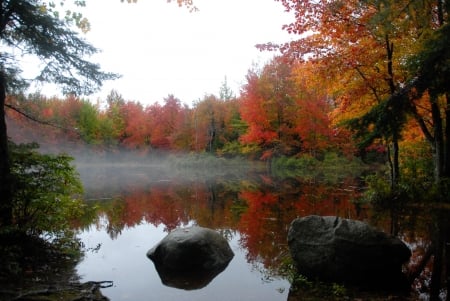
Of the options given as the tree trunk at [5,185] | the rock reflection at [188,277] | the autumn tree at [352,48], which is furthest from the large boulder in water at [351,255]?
the autumn tree at [352,48]

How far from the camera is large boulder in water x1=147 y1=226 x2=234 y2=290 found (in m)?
6.39

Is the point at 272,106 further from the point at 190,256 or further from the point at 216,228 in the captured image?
the point at 190,256

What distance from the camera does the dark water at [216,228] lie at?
582cm

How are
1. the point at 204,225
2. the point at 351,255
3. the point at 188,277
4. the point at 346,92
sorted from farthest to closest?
the point at 346,92
the point at 204,225
the point at 188,277
the point at 351,255

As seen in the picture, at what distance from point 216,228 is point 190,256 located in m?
3.03

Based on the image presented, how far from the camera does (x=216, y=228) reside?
969 cm

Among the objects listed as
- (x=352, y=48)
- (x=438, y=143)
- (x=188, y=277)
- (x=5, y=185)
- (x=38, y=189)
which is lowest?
(x=188, y=277)

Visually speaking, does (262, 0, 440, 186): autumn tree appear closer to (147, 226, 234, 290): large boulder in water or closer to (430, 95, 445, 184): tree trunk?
(430, 95, 445, 184): tree trunk

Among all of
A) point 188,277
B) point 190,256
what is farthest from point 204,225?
point 188,277

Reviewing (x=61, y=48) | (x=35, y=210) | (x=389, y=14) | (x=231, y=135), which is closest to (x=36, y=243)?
(x=35, y=210)

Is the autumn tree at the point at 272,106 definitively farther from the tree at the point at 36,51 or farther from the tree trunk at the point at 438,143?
the tree at the point at 36,51

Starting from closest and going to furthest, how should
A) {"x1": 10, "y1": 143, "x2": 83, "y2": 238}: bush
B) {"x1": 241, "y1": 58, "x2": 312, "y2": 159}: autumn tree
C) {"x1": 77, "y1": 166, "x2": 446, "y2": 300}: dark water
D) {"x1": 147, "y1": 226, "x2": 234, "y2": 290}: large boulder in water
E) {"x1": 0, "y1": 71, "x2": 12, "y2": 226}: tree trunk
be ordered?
1. {"x1": 77, "y1": 166, "x2": 446, "y2": 300}: dark water
2. {"x1": 0, "y1": 71, "x2": 12, "y2": 226}: tree trunk
3. {"x1": 147, "y1": 226, "x2": 234, "y2": 290}: large boulder in water
4. {"x1": 10, "y1": 143, "x2": 83, "y2": 238}: bush
5. {"x1": 241, "y1": 58, "x2": 312, "y2": 159}: autumn tree

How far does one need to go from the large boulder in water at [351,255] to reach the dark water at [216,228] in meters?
0.64

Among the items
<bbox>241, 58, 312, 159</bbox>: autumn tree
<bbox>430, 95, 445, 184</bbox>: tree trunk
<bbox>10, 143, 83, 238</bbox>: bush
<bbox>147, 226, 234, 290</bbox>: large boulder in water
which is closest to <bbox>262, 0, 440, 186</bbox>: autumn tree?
<bbox>430, 95, 445, 184</bbox>: tree trunk
